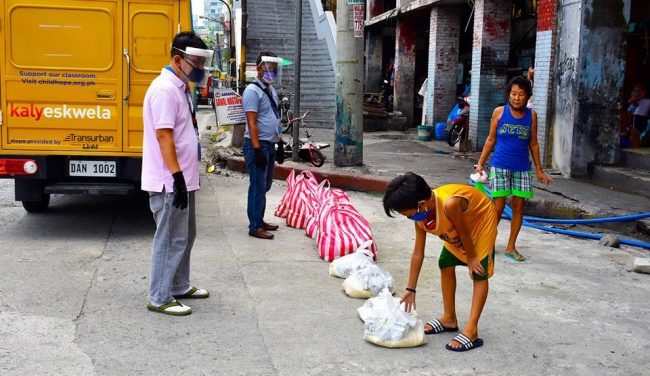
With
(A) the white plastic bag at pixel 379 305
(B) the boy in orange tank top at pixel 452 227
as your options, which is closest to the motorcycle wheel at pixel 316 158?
(A) the white plastic bag at pixel 379 305

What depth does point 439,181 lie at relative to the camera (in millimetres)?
10625

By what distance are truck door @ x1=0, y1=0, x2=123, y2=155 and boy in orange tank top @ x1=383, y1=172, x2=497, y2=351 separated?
413cm

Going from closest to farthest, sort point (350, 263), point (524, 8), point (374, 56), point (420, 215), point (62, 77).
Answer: point (420, 215), point (350, 263), point (62, 77), point (524, 8), point (374, 56)

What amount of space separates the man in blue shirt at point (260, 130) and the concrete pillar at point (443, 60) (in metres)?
11.4

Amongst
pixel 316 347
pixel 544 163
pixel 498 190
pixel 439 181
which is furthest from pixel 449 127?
pixel 316 347

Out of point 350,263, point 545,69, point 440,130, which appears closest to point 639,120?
point 545,69

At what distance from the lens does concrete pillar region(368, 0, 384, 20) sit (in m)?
25.5

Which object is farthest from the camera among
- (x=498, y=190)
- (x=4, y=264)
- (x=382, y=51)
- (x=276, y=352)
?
(x=382, y=51)

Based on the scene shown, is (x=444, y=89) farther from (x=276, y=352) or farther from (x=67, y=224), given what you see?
(x=276, y=352)

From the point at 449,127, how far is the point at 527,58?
2.42 metres

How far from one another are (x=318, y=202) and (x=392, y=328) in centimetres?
353

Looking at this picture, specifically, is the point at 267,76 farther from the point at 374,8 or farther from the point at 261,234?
the point at 374,8

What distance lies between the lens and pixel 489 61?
49.2 ft

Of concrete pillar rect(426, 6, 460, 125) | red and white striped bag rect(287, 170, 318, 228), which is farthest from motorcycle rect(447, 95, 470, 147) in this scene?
red and white striped bag rect(287, 170, 318, 228)
